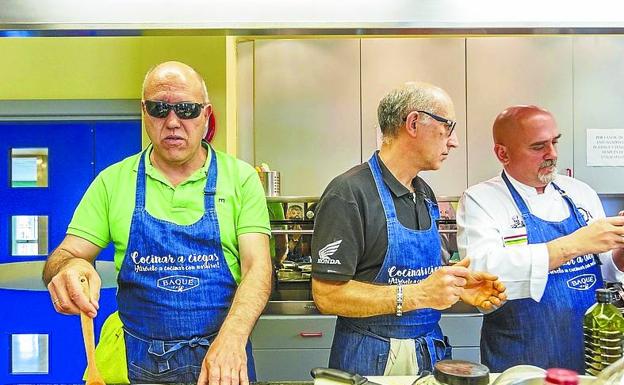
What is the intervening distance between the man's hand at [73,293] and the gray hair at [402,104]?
0.92 metres

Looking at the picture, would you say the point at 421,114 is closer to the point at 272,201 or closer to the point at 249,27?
the point at 249,27

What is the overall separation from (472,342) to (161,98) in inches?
91.8

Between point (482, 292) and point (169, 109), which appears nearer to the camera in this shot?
point (482, 292)

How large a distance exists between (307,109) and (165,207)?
2003 millimetres

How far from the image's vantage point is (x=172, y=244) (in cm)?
149

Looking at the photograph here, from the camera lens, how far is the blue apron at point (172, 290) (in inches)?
57.2

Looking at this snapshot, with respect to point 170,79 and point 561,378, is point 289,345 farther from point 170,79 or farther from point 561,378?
point 561,378

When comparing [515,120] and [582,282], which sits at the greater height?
A: [515,120]

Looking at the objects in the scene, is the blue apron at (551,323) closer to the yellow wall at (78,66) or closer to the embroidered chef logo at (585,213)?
the embroidered chef logo at (585,213)

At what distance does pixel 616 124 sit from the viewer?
11.3 feet

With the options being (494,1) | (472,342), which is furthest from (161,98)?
(472,342)

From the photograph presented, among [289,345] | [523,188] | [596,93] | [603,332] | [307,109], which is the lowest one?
[289,345]

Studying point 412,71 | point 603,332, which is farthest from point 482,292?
point 412,71

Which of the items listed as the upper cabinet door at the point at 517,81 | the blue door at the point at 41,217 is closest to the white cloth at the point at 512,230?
the upper cabinet door at the point at 517,81
